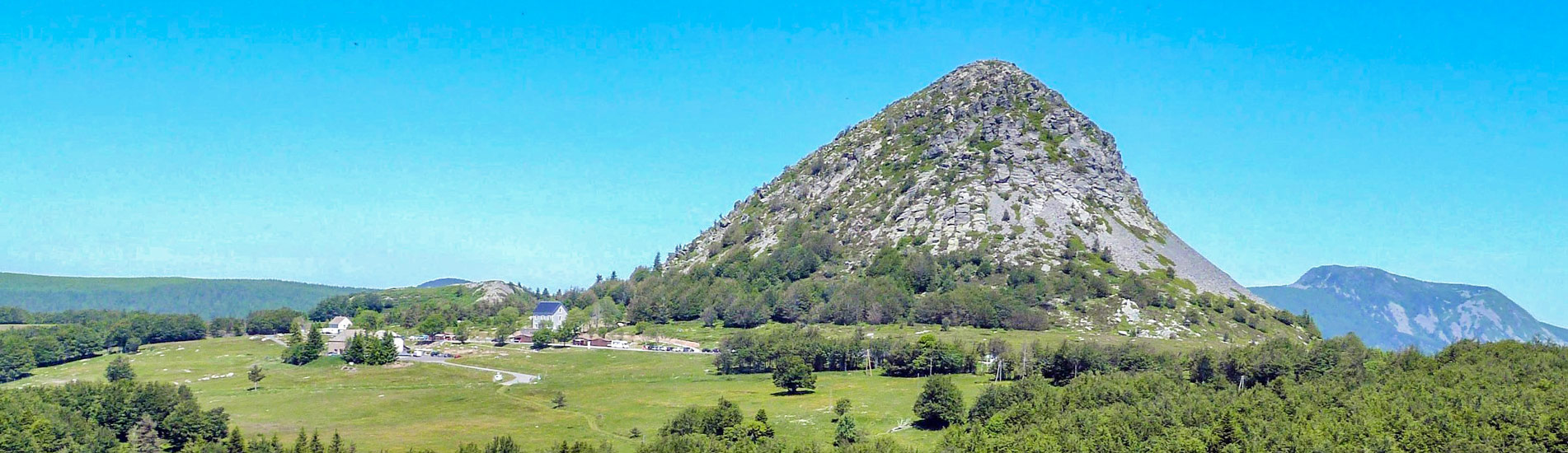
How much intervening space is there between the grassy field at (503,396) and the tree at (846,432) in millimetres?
1365

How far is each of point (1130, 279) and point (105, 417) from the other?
5984 inches

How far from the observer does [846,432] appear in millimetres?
74312

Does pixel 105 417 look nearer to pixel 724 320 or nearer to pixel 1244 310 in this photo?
pixel 724 320

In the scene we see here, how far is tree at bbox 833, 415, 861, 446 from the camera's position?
7212 cm

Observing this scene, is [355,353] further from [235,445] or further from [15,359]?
[235,445]

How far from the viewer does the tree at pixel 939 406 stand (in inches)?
3273

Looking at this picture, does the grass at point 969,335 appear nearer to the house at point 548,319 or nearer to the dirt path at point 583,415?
the house at point 548,319

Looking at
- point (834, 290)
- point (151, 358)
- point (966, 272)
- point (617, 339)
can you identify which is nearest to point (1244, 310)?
point (966, 272)

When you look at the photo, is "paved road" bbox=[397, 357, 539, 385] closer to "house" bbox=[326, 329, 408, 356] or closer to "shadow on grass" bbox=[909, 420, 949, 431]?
"house" bbox=[326, 329, 408, 356]

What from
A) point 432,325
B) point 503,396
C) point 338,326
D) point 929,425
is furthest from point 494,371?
point 338,326

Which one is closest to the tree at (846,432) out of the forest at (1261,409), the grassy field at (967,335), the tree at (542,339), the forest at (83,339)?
the forest at (1261,409)

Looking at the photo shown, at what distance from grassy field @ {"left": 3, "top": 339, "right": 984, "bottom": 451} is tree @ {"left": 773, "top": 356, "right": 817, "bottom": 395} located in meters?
1.98

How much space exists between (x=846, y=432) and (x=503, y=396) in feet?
152

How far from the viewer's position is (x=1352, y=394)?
7556cm
